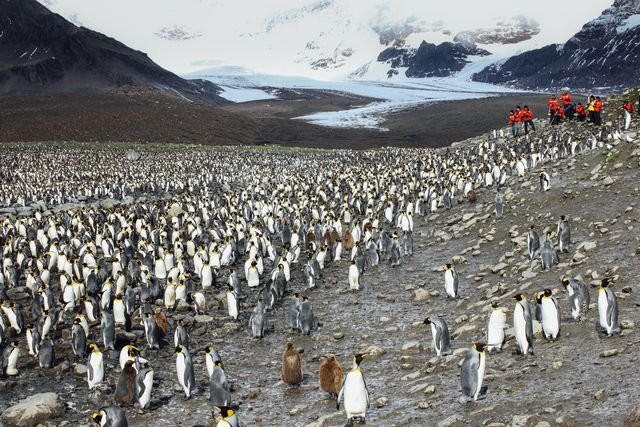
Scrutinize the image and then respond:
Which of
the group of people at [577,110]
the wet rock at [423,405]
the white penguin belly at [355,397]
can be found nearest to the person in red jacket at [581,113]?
the group of people at [577,110]

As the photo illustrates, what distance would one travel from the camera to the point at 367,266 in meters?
15.6

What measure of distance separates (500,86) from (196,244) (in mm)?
182622

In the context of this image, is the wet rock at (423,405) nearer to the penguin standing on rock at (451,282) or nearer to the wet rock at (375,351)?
the wet rock at (375,351)

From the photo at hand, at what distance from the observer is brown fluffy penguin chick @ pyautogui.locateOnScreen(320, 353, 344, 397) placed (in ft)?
27.2

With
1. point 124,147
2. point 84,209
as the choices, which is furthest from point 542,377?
point 124,147

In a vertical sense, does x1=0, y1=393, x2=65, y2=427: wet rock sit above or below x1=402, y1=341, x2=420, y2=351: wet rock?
below

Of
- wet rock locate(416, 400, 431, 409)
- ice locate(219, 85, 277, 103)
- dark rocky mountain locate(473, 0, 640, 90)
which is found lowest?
wet rock locate(416, 400, 431, 409)

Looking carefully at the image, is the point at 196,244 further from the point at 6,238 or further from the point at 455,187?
the point at 455,187

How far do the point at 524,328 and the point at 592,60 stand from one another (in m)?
180

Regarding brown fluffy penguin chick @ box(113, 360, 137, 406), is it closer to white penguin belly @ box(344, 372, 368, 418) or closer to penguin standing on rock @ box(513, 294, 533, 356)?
white penguin belly @ box(344, 372, 368, 418)

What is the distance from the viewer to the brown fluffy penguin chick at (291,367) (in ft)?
29.6

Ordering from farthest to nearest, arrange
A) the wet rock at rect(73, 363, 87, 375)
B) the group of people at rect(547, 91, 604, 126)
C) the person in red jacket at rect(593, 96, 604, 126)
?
the group of people at rect(547, 91, 604, 126) → the person in red jacket at rect(593, 96, 604, 126) → the wet rock at rect(73, 363, 87, 375)

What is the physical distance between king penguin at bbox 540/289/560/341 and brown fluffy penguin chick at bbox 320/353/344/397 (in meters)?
2.88

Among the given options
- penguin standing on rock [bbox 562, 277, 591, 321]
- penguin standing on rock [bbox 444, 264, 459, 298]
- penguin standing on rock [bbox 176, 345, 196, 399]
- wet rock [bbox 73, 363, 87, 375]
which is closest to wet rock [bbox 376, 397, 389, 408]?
penguin standing on rock [bbox 176, 345, 196, 399]
